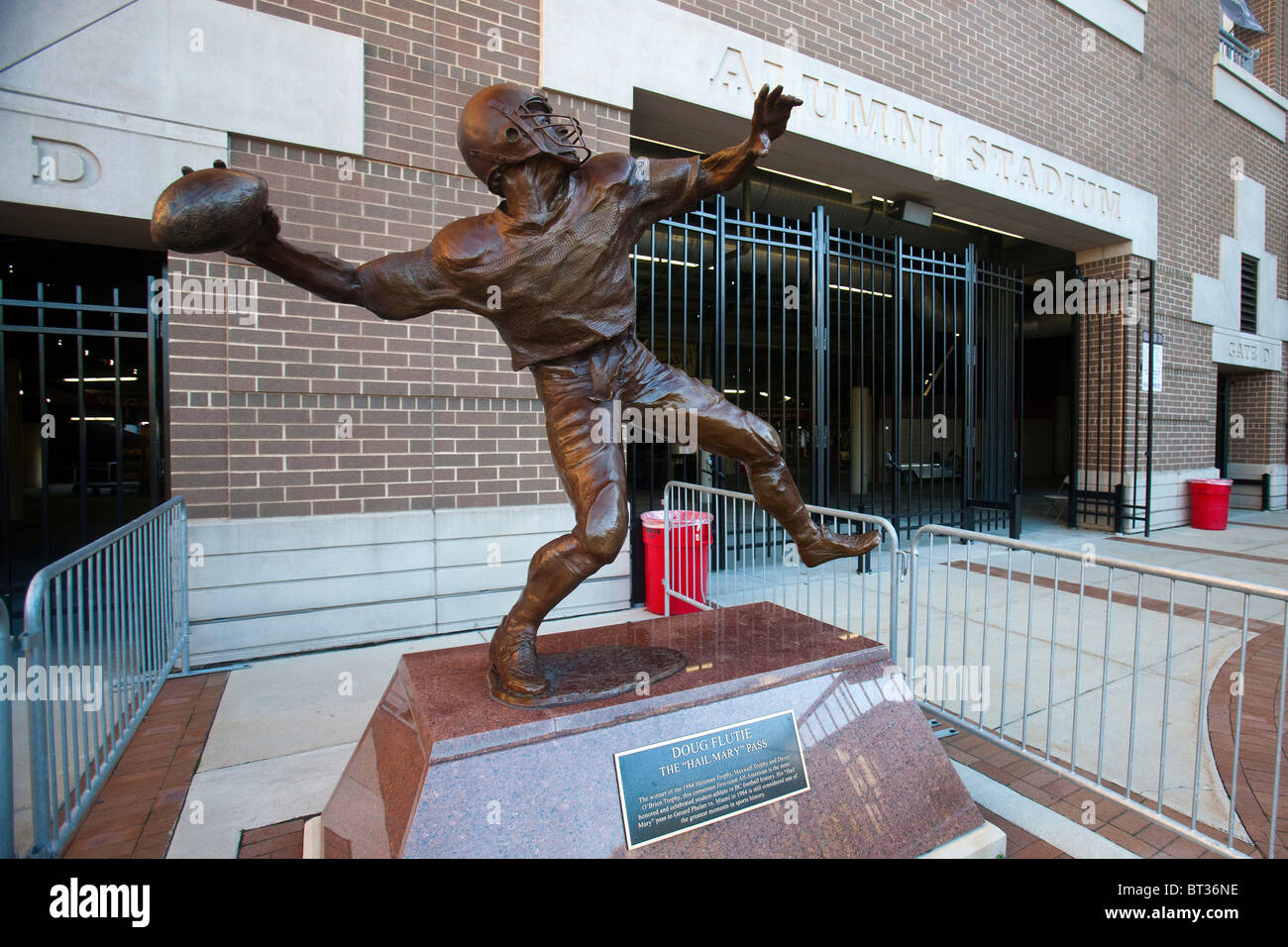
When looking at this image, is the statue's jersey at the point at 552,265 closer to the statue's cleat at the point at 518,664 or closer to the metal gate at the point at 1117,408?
the statue's cleat at the point at 518,664

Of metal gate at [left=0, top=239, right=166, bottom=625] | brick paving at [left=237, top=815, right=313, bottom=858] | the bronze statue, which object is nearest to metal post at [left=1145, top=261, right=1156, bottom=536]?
the bronze statue

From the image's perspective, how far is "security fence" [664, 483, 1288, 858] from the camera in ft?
9.09

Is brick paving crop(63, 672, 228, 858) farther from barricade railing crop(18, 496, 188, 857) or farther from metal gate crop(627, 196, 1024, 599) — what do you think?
metal gate crop(627, 196, 1024, 599)

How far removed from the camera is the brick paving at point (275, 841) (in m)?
2.64

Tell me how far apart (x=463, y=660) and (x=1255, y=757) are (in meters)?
3.95

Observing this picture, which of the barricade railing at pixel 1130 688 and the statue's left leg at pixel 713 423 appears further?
the statue's left leg at pixel 713 423

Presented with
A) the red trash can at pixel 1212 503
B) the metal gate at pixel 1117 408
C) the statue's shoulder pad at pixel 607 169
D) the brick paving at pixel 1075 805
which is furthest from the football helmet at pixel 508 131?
the red trash can at pixel 1212 503

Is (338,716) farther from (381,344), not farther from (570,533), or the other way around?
(381,344)

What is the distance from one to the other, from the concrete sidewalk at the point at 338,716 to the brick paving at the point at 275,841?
35 mm

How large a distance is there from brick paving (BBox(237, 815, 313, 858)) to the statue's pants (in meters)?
1.25

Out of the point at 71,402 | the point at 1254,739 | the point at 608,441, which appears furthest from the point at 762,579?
the point at 71,402

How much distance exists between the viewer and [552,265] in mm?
2533

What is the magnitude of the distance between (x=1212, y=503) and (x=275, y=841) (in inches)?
523

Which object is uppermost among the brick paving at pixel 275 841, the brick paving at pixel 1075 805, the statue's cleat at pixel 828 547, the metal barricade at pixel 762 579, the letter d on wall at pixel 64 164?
the letter d on wall at pixel 64 164
